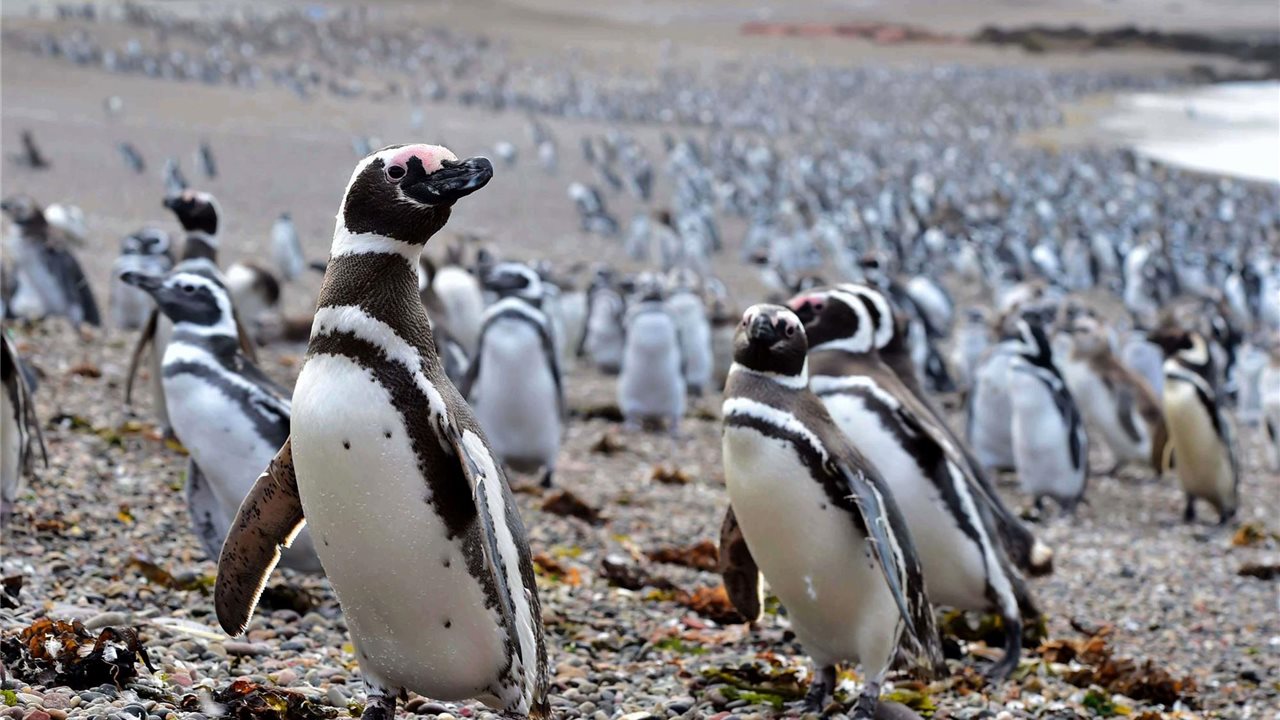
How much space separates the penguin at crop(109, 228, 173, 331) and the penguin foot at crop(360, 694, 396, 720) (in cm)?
738

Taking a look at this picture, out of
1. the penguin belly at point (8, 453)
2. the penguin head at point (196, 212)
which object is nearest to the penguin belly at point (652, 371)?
the penguin head at point (196, 212)

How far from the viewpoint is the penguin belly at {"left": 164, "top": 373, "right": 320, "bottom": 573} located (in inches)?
174

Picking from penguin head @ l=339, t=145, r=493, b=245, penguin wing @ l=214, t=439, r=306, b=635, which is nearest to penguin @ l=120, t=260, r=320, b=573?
penguin wing @ l=214, t=439, r=306, b=635

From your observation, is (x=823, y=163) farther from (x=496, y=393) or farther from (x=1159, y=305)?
(x=496, y=393)

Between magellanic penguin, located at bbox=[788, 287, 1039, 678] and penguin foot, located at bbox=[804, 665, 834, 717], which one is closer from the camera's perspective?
penguin foot, located at bbox=[804, 665, 834, 717]

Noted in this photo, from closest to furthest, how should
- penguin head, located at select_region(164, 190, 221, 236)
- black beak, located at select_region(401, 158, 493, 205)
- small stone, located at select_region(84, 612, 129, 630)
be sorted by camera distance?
black beak, located at select_region(401, 158, 493, 205), small stone, located at select_region(84, 612, 129, 630), penguin head, located at select_region(164, 190, 221, 236)

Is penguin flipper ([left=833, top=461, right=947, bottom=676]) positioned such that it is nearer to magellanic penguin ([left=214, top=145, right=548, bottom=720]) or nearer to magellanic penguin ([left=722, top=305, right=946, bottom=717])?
magellanic penguin ([left=722, top=305, right=946, bottom=717])

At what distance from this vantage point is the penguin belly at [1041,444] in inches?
314

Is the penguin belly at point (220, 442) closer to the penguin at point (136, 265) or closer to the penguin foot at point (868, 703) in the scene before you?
the penguin foot at point (868, 703)

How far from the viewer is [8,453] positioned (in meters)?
4.55

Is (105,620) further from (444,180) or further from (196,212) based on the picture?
(196,212)

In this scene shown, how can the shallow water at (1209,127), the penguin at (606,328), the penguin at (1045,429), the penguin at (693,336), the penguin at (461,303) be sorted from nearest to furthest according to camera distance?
the penguin at (1045,429) → the penguin at (461,303) → the penguin at (693,336) → the penguin at (606,328) → the shallow water at (1209,127)

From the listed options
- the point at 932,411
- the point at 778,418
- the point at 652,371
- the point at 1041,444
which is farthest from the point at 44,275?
the point at 778,418

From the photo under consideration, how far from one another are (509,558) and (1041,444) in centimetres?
583
